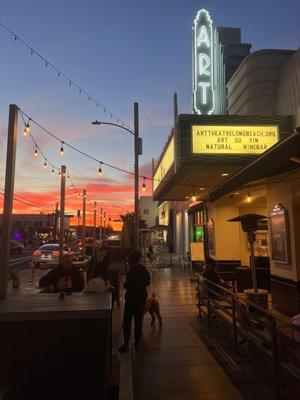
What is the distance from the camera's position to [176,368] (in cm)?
691

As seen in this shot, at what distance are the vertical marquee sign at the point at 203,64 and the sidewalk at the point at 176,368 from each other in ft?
34.8

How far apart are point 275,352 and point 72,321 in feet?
8.22

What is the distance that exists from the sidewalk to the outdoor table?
106 centimetres

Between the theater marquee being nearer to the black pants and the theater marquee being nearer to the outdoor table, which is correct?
the black pants

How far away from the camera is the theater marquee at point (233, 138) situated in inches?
575


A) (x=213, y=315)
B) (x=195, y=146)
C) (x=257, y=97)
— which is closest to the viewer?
(x=213, y=315)

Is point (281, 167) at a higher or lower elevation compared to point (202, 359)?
higher

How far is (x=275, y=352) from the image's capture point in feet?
16.7

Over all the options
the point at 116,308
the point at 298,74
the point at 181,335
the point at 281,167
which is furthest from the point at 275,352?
the point at 298,74

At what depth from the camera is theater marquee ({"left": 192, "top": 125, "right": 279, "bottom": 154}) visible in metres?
14.6

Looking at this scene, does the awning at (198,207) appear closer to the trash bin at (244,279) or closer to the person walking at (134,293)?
the trash bin at (244,279)

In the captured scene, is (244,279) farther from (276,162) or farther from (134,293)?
(276,162)

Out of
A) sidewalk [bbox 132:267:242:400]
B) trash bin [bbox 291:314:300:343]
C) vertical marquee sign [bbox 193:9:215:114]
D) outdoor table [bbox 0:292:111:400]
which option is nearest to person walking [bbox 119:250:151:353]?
sidewalk [bbox 132:267:242:400]

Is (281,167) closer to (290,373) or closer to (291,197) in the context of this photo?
(291,197)
